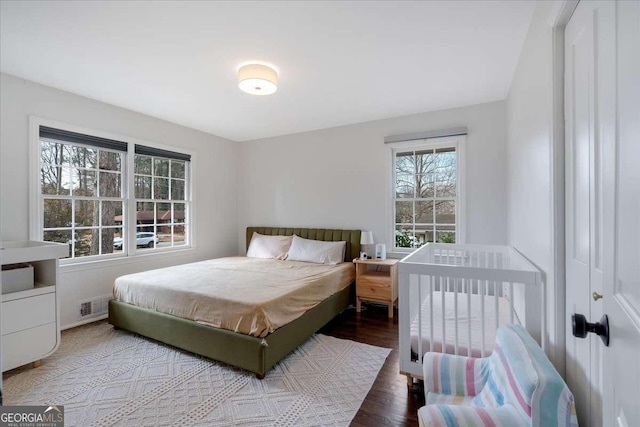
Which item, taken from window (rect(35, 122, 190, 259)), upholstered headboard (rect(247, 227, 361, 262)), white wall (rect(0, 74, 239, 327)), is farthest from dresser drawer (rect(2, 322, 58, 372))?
upholstered headboard (rect(247, 227, 361, 262))

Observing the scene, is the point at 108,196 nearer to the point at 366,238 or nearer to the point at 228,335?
the point at 228,335

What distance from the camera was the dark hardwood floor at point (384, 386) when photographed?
5.56ft

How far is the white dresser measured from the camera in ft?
6.86

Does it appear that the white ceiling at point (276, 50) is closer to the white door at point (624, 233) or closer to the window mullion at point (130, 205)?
the window mullion at point (130, 205)

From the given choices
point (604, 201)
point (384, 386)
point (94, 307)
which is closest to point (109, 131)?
point (94, 307)

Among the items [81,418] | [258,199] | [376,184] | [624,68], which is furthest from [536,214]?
[258,199]

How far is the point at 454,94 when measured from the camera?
3066 mm

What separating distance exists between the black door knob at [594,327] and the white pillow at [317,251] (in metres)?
2.96

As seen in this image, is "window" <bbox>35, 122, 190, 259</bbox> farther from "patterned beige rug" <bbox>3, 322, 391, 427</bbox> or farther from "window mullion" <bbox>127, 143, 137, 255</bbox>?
"patterned beige rug" <bbox>3, 322, 391, 427</bbox>

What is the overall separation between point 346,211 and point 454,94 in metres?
2.01

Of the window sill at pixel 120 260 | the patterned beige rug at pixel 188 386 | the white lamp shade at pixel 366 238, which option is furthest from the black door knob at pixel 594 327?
the window sill at pixel 120 260

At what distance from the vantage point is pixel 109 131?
3340 mm

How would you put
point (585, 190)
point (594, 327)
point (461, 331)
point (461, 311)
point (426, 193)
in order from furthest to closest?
point (426, 193) → point (461, 311) → point (461, 331) → point (585, 190) → point (594, 327)

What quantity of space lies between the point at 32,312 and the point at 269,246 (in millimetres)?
2606
